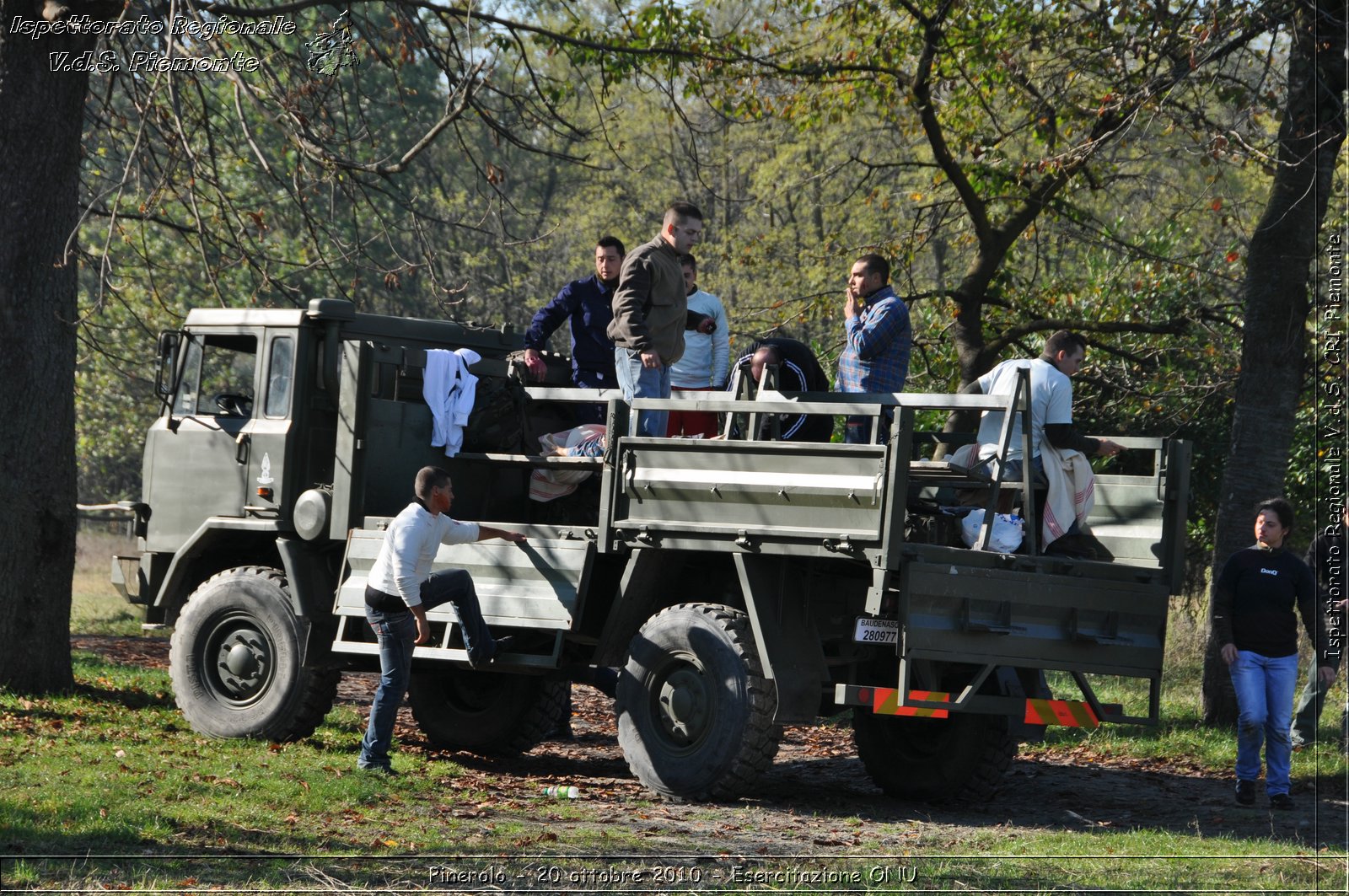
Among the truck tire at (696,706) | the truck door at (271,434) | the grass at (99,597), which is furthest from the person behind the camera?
the grass at (99,597)

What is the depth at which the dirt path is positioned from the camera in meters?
7.77

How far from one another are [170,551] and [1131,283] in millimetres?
10888

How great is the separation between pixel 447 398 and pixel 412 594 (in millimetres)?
1673

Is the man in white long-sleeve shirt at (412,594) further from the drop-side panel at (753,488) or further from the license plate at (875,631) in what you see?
the license plate at (875,631)

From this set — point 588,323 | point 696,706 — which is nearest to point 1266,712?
point 696,706

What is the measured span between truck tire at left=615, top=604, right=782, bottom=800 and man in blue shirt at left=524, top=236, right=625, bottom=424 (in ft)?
6.77

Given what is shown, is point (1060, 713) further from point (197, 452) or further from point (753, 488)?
point (197, 452)

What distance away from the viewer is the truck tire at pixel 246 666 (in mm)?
9914

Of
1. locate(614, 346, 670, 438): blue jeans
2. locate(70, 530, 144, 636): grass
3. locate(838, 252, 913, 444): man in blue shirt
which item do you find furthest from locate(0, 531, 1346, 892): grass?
locate(70, 530, 144, 636): grass

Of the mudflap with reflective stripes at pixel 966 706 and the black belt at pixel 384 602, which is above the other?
the black belt at pixel 384 602

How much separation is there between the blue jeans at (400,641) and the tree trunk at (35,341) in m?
3.20

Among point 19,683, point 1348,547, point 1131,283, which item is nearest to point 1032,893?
point 1348,547

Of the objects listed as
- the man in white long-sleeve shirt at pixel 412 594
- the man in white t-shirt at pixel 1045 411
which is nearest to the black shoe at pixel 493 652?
the man in white long-sleeve shirt at pixel 412 594

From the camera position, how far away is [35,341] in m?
10.8
